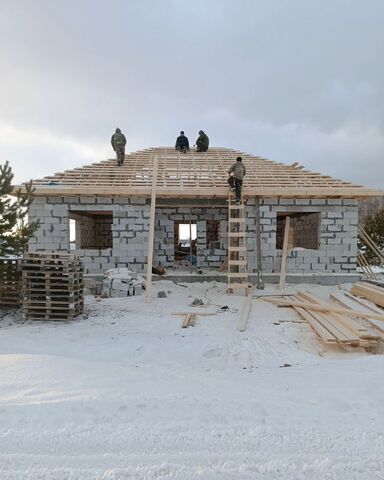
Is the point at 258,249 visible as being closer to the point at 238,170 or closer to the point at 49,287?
the point at 238,170

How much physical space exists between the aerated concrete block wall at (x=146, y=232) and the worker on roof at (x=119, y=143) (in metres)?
2.63

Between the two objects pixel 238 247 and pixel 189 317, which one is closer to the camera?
pixel 189 317

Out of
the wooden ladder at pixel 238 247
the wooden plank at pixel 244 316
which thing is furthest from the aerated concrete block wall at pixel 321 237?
the wooden plank at pixel 244 316

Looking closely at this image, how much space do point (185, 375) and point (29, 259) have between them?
5131 millimetres

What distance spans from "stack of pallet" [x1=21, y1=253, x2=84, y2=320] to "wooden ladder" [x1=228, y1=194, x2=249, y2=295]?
448 cm

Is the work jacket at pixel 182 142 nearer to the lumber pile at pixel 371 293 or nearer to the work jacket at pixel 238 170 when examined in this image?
the work jacket at pixel 238 170

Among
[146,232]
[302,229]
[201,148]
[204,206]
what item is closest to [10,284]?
[146,232]

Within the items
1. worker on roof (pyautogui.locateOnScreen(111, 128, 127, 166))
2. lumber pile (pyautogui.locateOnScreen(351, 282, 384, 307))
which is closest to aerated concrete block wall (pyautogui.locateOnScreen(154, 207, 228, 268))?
worker on roof (pyautogui.locateOnScreen(111, 128, 127, 166))

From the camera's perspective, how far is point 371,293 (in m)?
8.98

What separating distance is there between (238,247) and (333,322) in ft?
13.0

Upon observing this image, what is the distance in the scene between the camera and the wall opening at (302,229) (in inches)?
562

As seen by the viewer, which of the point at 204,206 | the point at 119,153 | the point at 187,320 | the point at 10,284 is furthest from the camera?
the point at 119,153

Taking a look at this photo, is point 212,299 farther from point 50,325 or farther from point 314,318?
point 50,325

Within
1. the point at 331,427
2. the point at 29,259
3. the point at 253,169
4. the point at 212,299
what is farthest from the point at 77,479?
the point at 253,169
